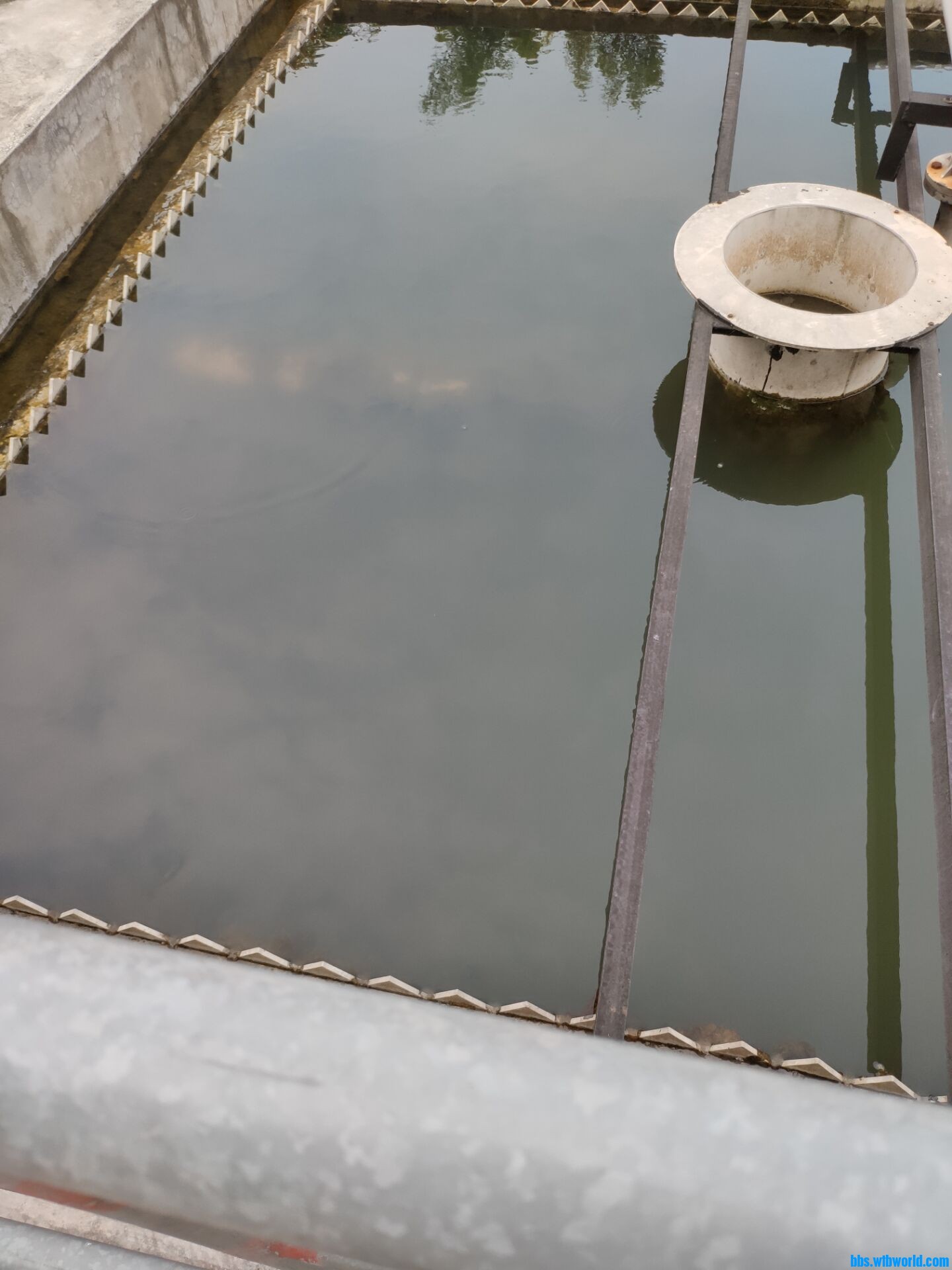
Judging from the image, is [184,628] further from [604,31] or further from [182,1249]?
[604,31]

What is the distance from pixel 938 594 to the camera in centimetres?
459

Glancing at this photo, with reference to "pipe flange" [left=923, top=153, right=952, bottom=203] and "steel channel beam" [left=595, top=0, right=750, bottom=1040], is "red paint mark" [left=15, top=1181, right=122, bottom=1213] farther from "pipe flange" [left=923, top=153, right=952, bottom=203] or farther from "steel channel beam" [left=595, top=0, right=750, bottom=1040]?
"pipe flange" [left=923, top=153, right=952, bottom=203]

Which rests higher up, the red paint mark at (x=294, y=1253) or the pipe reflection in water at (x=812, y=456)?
the red paint mark at (x=294, y=1253)

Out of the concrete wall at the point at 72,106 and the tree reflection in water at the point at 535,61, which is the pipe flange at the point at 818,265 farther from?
the concrete wall at the point at 72,106

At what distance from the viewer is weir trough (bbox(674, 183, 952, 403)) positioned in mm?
6348

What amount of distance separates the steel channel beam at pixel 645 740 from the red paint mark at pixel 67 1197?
2.56m

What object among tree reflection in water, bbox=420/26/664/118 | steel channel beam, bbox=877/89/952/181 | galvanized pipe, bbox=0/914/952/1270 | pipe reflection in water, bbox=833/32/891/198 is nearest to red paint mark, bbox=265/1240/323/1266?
galvanized pipe, bbox=0/914/952/1270

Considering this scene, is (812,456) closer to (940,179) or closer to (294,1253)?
(940,179)

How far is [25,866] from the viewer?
214 inches

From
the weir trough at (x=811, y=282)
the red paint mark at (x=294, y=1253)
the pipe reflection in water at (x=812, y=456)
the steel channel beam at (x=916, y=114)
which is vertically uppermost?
the red paint mark at (x=294, y=1253)

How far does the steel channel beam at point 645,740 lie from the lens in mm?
3621

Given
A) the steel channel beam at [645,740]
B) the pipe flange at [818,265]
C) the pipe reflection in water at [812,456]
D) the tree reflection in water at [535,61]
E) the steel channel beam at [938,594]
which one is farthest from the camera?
the tree reflection in water at [535,61]

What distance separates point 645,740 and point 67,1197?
11.9 ft

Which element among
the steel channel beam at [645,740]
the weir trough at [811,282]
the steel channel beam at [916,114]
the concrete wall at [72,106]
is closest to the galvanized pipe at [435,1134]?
the steel channel beam at [645,740]
